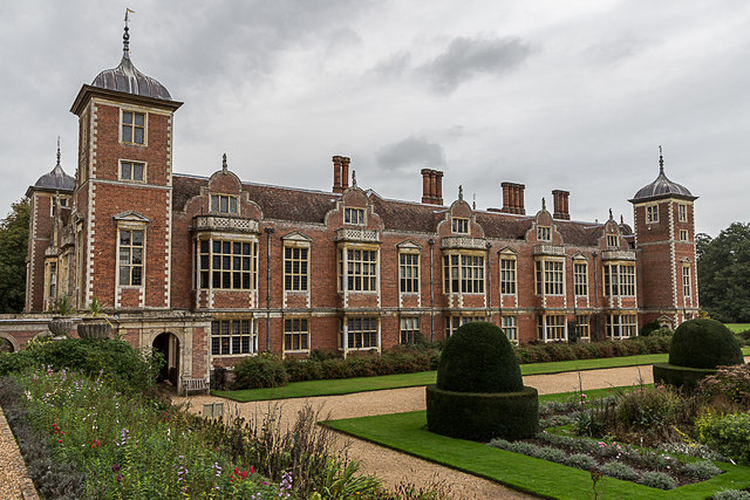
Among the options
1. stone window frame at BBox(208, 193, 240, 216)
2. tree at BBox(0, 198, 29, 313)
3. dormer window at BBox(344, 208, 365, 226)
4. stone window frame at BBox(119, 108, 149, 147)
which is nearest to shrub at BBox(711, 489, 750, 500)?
stone window frame at BBox(208, 193, 240, 216)

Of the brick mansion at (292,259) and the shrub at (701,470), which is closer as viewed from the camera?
the shrub at (701,470)

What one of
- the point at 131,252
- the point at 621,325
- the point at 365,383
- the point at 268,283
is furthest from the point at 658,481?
the point at 621,325

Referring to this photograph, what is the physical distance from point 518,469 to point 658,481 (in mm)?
1901

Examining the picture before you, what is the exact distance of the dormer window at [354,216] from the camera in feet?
83.7

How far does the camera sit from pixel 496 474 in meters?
8.28

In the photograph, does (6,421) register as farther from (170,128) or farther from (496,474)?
(170,128)

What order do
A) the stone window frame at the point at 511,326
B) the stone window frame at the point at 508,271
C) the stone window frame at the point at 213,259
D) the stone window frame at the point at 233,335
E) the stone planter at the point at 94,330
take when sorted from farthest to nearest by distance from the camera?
the stone window frame at the point at 508,271, the stone window frame at the point at 511,326, the stone window frame at the point at 233,335, the stone window frame at the point at 213,259, the stone planter at the point at 94,330

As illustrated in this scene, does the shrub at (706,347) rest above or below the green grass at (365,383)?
above

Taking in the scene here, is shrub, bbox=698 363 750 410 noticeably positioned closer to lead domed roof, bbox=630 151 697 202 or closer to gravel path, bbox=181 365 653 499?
gravel path, bbox=181 365 653 499

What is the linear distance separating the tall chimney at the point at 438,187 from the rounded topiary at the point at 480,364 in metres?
21.4

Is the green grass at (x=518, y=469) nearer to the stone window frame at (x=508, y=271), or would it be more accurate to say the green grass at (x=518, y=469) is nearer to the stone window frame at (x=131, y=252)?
the stone window frame at (x=131, y=252)

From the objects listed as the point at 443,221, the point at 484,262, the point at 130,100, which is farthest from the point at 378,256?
the point at 130,100

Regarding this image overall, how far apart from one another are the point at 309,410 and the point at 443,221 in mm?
21994

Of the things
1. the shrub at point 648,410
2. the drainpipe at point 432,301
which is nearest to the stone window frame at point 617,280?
the drainpipe at point 432,301
